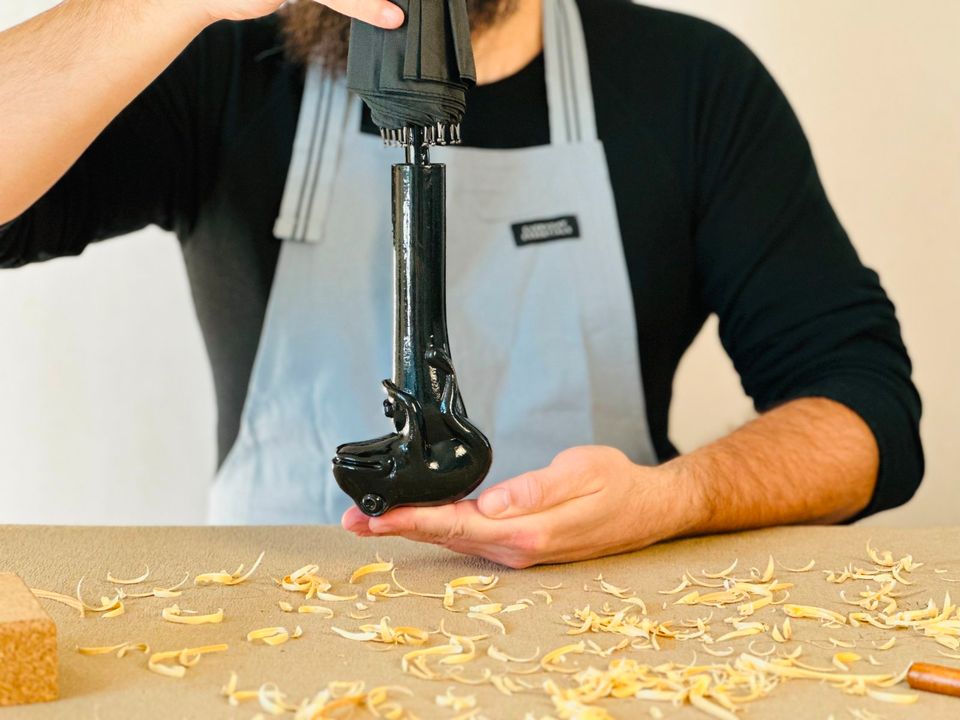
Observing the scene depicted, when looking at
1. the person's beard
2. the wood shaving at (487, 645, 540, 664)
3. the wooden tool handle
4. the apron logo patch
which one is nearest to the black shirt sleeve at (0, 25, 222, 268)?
the person's beard

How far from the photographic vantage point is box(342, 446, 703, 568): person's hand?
808 mm

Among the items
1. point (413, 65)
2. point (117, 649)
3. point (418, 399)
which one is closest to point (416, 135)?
point (413, 65)

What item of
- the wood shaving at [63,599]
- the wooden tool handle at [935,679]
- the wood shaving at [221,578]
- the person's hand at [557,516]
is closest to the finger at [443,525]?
the person's hand at [557,516]

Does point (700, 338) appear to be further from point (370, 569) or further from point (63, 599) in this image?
point (63, 599)

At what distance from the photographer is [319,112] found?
4.33 ft

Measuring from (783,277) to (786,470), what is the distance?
0.32 metres

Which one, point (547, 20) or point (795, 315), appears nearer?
point (795, 315)

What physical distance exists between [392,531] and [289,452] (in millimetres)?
533

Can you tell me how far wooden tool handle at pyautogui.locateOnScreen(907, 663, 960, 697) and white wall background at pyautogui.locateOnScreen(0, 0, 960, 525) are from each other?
1.31m

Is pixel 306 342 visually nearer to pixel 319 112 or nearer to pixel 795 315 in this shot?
pixel 319 112

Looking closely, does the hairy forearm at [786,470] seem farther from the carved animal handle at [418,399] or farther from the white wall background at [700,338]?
the white wall background at [700,338]

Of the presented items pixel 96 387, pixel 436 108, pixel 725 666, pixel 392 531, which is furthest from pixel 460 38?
pixel 96 387

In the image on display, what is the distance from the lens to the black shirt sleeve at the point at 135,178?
3.87 feet

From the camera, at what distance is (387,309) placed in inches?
50.6
